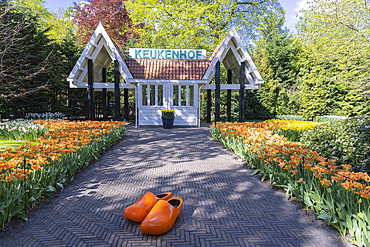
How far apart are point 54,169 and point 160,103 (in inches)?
437

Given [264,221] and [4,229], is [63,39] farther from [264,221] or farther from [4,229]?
[264,221]

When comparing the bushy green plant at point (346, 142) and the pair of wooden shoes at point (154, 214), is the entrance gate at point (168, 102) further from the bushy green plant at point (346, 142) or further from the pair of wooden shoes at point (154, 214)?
the pair of wooden shoes at point (154, 214)

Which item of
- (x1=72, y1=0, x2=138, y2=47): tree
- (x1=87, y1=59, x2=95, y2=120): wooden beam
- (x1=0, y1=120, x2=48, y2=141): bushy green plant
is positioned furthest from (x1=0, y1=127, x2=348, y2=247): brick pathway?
(x1=72, y1=0, x2=138, y2=47): tree

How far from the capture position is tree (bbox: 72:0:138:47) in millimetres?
23453

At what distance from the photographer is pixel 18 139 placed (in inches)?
378

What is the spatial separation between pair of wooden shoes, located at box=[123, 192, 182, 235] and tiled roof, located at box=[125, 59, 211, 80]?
41.3 feet

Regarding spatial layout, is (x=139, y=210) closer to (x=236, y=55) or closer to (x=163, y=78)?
(x=163, y=78)

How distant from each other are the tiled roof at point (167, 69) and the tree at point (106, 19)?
10097mm

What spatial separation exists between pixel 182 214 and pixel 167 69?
13.2 m

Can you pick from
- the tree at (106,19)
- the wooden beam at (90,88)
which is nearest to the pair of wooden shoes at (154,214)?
the wooden beam at (90,88)

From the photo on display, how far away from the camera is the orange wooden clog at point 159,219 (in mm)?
3023

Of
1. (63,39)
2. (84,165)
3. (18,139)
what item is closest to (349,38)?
(84,165)

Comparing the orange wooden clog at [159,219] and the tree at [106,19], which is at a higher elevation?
the tree at [106,19]

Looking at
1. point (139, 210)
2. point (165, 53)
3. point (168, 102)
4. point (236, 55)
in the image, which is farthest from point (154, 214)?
point (165, 53)
